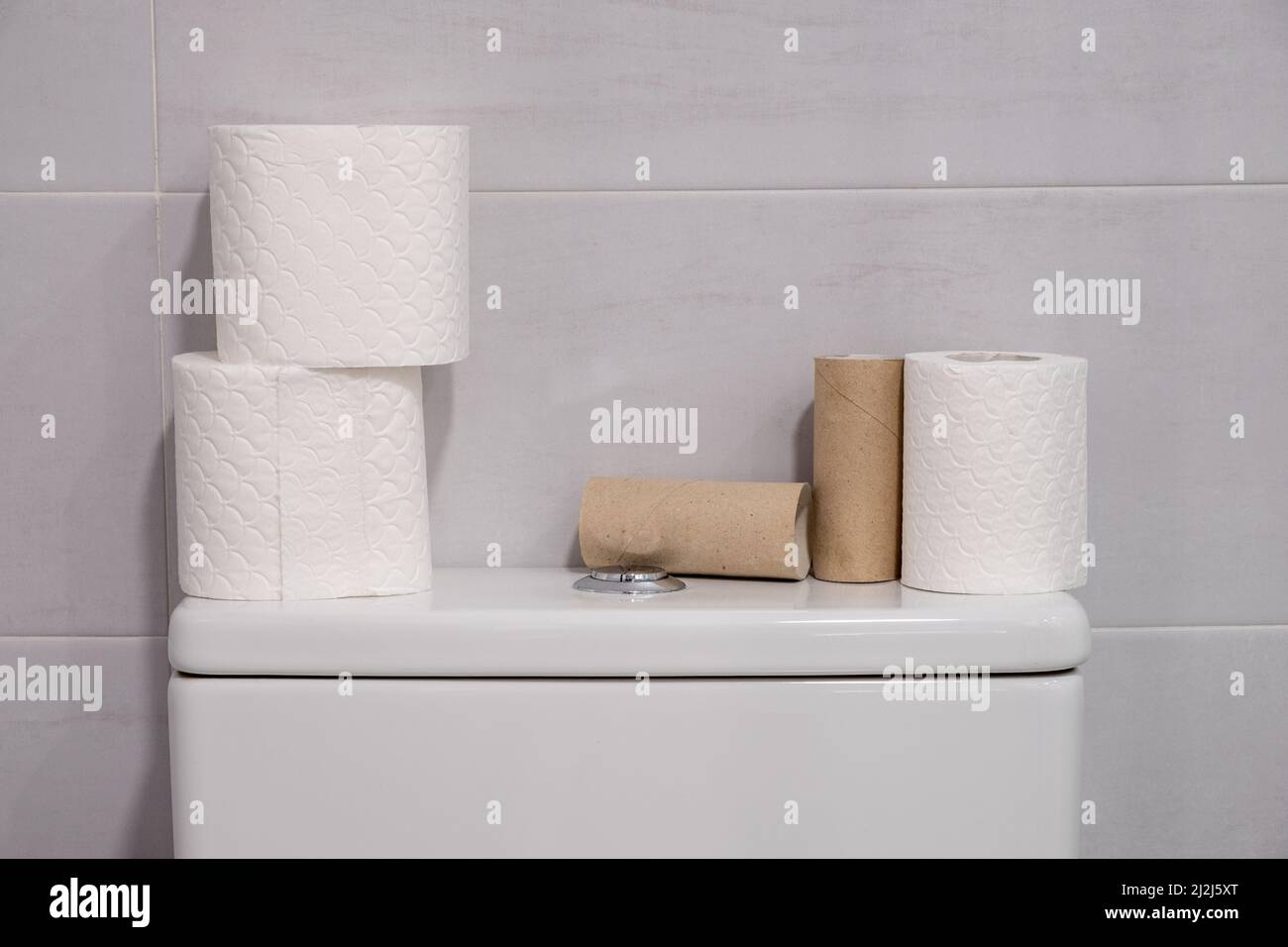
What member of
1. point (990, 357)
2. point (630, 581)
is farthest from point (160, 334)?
point (990, 357)

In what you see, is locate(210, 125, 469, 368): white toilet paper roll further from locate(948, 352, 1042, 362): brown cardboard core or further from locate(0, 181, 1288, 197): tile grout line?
locate(948, 352, 1042, 362): brown cardboard core

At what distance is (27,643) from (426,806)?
292 mm

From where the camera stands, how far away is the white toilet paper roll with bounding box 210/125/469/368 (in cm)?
63

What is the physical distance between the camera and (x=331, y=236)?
0.63 meters

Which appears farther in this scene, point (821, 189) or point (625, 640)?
point (821, 189)

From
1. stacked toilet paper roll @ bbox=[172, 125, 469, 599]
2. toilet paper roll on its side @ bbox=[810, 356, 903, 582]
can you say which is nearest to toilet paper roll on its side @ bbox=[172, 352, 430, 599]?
stacked toilet paper roll @ bbox=[172, 125, 469, 599]

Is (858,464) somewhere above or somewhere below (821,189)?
below

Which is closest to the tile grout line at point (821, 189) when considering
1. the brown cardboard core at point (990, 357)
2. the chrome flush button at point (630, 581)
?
the brown cardboard core at point (990, 357)

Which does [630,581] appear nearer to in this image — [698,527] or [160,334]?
[698,527]

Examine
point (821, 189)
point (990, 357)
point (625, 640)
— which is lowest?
→ point (625, 640)

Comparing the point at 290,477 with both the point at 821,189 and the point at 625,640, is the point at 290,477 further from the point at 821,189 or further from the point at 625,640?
the point at 821,189

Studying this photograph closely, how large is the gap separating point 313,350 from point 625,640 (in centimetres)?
21

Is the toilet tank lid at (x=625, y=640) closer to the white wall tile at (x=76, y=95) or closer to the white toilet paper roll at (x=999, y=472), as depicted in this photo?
the white toilet paper roll at (x=999, y=472)
